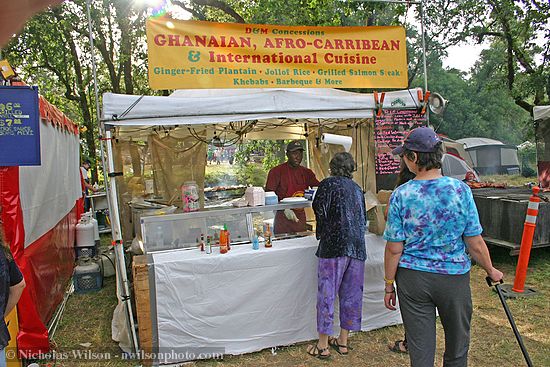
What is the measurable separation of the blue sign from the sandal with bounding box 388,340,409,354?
378 centimetres

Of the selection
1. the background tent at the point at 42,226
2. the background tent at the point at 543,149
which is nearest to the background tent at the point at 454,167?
the background tent at the point at 543,149

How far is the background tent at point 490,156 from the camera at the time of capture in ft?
76.1

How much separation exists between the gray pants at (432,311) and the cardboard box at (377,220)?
175 centimetres

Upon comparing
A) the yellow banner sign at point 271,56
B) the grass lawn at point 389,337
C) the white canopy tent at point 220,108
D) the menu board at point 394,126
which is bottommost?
the grass lawn at point 389,337

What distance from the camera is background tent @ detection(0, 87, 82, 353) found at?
3.80 meters

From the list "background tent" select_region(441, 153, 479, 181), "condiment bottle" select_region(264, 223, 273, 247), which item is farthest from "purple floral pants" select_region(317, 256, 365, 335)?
"background tent" select_region(441, 153, 479, 181)

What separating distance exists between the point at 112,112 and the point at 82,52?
51.9 feet

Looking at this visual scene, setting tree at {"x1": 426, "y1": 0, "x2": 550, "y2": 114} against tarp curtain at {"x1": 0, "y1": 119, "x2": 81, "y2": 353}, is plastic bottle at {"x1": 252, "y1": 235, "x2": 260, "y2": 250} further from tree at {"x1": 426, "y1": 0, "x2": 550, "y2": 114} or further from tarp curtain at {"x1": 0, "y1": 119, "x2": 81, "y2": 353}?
tree at {"x1": 426, "y1": 0, "x2": 550, "y2": 114}

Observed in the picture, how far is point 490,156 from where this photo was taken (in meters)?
23.5

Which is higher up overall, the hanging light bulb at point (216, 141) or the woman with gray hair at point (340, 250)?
the hanging light bulb at point (216, 141)

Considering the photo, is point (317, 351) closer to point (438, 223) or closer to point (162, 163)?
point (438, 223)

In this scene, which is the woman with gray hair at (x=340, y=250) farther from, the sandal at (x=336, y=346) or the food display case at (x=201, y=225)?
the food display case at (x=201, y=225)

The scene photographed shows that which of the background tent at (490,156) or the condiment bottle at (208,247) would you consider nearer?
the condiment bottle at (208,247)

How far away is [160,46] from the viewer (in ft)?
13.5
